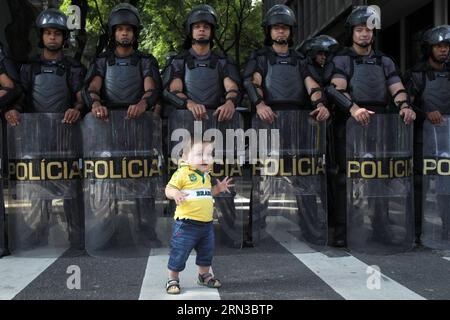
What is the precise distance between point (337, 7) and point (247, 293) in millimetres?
15102

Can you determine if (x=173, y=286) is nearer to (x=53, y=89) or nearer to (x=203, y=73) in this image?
(x=203, y=73)

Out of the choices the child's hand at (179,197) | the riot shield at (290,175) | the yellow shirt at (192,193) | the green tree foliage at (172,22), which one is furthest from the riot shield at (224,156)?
the green tree foliage at (172,22)

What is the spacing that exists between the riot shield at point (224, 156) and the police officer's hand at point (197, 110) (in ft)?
0.22

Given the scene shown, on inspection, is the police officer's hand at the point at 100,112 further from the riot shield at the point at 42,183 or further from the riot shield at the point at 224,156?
the riot shield at the point at 224,156

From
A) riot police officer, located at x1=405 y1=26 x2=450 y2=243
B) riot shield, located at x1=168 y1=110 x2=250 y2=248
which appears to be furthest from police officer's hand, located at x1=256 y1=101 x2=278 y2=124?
riot police officer, located at x1=405 y1=26 x2=450 y2=243

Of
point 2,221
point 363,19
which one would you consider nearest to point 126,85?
point 2,221

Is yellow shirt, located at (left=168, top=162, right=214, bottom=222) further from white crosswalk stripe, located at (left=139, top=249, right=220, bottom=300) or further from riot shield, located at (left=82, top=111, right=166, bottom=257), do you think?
riot shield, located at (left=82, top=111, right=166, bottom=257)

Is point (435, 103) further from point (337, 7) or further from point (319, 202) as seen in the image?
point (337, 7)

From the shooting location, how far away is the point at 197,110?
5.72m

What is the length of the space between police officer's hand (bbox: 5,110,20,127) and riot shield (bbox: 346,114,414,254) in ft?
10.5

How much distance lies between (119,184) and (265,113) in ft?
5.12

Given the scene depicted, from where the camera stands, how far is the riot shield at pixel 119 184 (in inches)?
226

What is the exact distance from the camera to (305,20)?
79.9 ft
